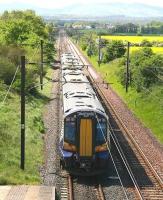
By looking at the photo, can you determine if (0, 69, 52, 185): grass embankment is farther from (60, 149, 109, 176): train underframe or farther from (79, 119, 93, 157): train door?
(79, 119, 93, 157): train door

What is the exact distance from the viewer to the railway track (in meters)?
20.1

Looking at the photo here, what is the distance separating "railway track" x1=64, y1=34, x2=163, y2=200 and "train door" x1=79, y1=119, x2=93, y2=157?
7.36 feet

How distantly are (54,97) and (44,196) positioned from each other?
2704 cm

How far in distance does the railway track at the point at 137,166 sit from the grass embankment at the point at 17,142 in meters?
4.46

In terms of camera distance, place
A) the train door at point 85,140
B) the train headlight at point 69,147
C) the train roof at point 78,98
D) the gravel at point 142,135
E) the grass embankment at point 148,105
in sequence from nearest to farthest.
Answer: the train door at point 85,140, the train headlight at point 69,147, the train roof at point 78,98, the gravel at point 142,135, the grass embankment at point 148,105

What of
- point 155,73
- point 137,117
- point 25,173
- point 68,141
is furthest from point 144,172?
point 155,73

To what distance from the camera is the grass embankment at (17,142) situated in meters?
20.9

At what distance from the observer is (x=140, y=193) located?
64.3 feet

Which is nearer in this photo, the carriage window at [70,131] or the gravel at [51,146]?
the carriage window at [70,131]

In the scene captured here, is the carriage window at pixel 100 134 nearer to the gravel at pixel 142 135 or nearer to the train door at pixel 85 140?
the train door at pixel 85 140

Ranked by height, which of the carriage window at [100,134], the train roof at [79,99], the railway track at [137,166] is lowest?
the railway track at [137,166]

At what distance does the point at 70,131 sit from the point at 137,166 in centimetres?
461

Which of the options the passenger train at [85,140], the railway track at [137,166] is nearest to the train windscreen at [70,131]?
the passenger train at [85,140]

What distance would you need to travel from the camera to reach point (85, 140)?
20.9 metres
